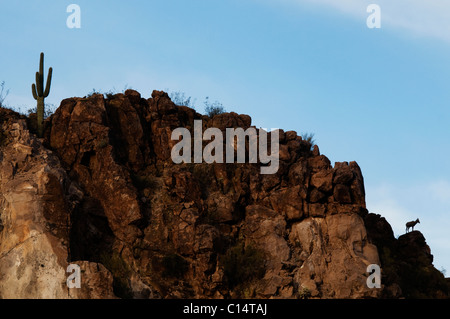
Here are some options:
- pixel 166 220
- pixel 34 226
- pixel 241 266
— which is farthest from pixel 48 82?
pixel 241 266

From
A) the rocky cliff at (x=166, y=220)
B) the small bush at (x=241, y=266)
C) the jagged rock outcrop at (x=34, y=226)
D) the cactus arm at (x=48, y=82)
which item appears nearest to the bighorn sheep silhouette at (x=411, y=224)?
the rocky cliff at (x=166, y=220)

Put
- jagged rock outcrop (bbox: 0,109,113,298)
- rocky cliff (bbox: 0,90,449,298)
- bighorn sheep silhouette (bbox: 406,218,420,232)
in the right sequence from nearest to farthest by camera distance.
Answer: jagged rock outcrop (bbox: 0,109,113,298), rocky cliff (bbox: 0,90,449,298), bighorn sheep silhouette (bbox: 406,218,420,232)

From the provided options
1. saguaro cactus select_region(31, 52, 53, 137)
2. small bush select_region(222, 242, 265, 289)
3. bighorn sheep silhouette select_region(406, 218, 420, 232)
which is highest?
saguaro cactus select_region(31, 52, 53, 137)

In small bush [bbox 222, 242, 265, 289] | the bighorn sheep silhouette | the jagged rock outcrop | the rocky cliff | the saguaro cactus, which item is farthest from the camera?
the bighorn sheep silhouette

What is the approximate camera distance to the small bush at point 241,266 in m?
29.7

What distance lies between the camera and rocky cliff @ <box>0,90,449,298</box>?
28.3 metres

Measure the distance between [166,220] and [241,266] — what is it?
3.67 m

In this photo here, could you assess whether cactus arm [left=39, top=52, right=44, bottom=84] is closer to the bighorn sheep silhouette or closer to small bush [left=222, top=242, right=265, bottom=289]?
small bush [left=222, top=242, right=265, bottom=289]

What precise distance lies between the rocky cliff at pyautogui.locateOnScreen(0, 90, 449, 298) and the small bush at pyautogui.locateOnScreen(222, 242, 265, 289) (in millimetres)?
56

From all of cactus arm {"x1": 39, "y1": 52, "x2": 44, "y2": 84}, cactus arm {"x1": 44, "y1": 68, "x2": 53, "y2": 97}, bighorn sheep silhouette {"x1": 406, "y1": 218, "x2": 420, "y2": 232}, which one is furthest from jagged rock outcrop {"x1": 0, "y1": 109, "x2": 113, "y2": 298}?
bighorn sheep silhouette {"x1": 406, "y1": 218, "x2": 420, "y2": 232}

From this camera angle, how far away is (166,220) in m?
30.8

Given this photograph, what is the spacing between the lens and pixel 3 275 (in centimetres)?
A: 2730
